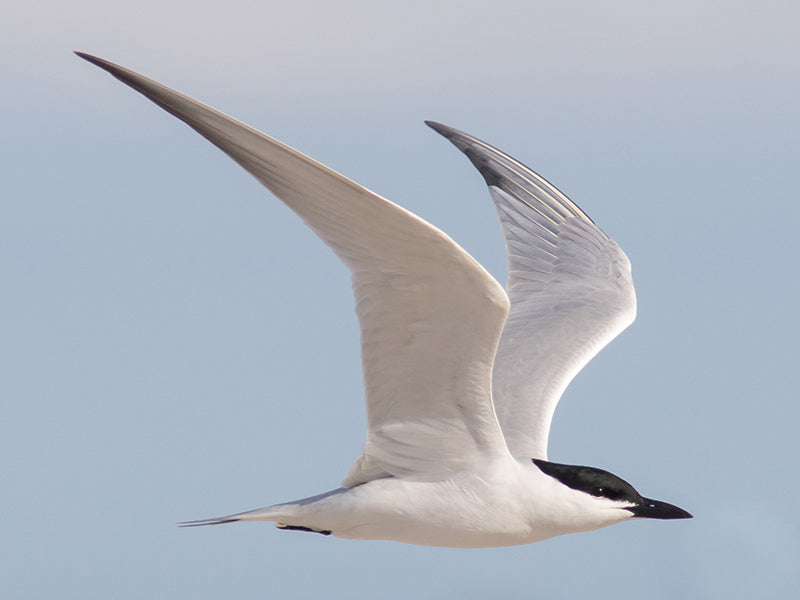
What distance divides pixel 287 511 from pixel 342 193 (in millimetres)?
2561

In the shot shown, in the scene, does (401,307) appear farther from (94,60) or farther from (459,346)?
(94,60)

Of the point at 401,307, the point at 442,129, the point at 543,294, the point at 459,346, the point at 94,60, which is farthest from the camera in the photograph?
the point at 442,129

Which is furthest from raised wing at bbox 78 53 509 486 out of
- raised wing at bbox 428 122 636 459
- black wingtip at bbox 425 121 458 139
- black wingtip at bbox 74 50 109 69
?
black wingtip at bbox 425 121 458 139

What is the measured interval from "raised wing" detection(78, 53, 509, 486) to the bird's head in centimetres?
54

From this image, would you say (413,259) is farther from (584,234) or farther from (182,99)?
(584,234)

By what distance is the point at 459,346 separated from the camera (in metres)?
6.65

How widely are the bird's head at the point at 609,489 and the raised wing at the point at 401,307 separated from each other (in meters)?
0.54

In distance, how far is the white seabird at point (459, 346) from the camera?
579cm

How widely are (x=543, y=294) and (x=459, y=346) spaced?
3982mm

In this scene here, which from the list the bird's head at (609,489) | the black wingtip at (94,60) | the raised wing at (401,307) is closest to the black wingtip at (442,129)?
the bird's head at (609,489)

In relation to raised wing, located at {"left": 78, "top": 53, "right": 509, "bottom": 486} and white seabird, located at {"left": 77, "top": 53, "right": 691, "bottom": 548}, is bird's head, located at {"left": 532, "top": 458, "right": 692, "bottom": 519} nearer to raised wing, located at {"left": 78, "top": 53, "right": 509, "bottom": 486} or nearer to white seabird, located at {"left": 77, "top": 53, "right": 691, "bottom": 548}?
white seabird, located at {"left": 77, "top": 53, "right": 691, "bottom": 548}

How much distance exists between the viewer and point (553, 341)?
9828 mm

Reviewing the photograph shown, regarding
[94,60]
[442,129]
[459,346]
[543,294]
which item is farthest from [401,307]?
[442,129]

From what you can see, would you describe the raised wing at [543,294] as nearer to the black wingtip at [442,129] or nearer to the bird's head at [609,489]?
the black wingtip at [442,129]
